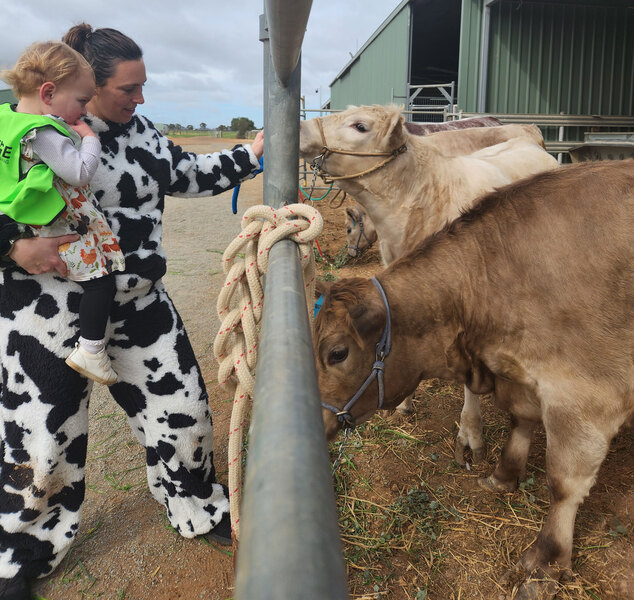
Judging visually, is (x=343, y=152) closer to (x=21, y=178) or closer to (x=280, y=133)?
(x=280, y=133)

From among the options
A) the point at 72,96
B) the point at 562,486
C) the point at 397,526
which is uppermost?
the point at 72,96

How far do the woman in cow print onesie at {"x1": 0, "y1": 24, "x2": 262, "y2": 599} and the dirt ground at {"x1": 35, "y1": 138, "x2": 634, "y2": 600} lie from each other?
188mm

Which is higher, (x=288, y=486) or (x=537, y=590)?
(x=288, y=486)

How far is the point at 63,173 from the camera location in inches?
69.2

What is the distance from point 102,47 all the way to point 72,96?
0.89 feet

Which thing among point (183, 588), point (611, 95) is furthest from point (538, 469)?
point (611, 95)

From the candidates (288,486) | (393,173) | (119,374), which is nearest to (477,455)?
(393,173)

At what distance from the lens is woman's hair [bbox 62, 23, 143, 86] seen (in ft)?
6.39

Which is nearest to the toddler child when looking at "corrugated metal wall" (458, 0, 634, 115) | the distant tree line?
"corrugated metal wall" (458, 0, 634, 115)

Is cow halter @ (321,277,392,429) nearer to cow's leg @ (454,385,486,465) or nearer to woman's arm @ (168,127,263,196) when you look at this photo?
woman's arm @ (168,127,263,196)

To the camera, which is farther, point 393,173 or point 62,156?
point 393,173

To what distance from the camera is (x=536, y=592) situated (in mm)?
2043

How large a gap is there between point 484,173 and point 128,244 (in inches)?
104

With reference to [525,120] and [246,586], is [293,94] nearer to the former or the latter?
[246,586]
